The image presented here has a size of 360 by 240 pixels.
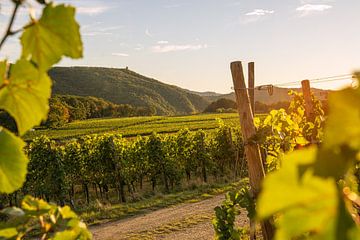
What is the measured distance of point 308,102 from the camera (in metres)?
5.45

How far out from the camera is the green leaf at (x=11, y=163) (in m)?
0.63

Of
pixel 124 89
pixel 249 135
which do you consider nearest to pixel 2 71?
pixel 249 135

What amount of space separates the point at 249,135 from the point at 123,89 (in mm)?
91551

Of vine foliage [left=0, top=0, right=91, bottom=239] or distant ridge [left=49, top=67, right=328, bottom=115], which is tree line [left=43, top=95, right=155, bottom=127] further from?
vine foliage [left=0, top=0, right=91, bottom=239]

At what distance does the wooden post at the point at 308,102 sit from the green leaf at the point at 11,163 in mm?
4984

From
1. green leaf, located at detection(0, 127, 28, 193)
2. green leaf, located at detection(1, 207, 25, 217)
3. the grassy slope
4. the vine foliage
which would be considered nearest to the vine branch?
the vine foliage

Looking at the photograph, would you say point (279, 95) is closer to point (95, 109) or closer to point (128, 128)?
point (128, 128)

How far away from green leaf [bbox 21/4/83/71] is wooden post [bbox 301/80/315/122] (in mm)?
5045

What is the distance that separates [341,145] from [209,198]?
47.9 feet

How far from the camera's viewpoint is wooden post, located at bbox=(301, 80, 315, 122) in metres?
5.31

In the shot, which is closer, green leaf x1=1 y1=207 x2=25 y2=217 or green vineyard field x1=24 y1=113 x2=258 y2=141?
green leaf x1=1 y1=207 x2=25 y2=217

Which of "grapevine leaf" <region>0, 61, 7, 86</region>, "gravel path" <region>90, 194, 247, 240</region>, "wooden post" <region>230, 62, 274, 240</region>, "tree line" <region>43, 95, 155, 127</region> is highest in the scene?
"tree line" <region>43, 95, 155, 127</region>

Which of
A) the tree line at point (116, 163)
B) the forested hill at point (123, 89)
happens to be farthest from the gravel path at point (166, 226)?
the forested hill at point (123, 89)

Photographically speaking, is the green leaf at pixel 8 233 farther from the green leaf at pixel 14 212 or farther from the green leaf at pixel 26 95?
the green leaf at pixel 26 95
